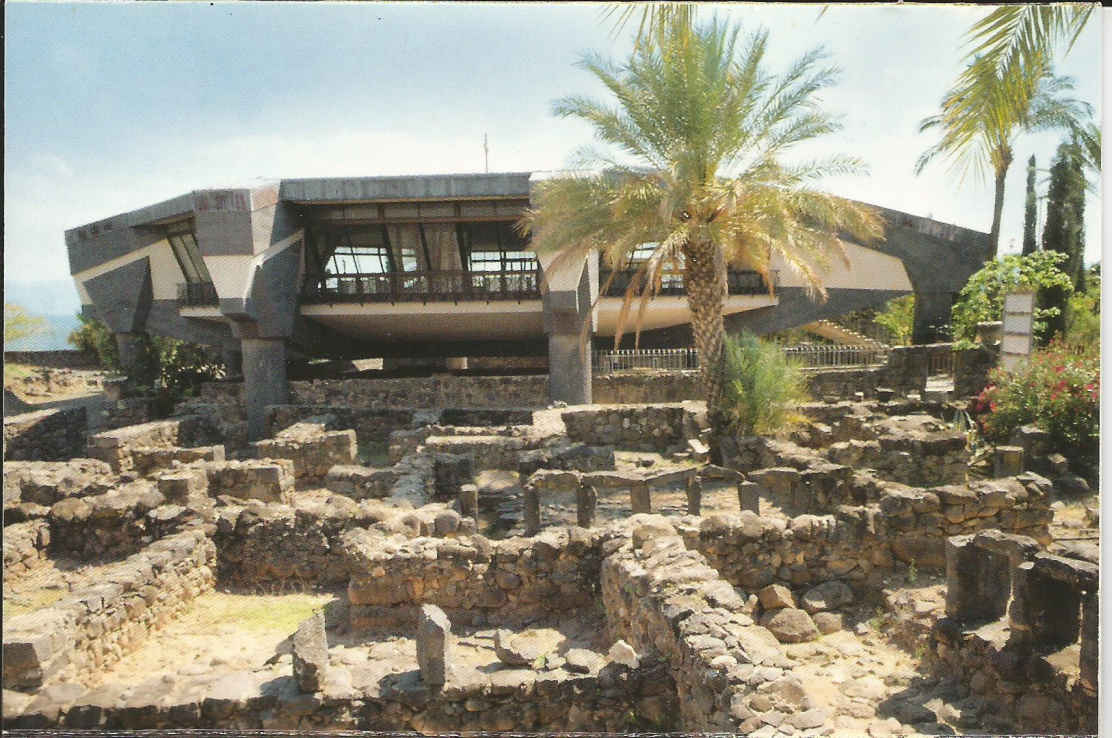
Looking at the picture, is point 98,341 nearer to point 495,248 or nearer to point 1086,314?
point 495,248

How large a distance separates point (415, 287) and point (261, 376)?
5.36m

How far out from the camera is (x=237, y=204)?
1652 centimetres

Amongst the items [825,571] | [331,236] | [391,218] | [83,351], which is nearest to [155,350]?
[331,236]

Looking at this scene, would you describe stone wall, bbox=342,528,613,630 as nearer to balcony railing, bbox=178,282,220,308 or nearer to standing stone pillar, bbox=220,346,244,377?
balcony railing, bbox=178,282,220,308

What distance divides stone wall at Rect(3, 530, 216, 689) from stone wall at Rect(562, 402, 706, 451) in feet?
29.2

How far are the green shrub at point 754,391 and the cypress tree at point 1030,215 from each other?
602cm

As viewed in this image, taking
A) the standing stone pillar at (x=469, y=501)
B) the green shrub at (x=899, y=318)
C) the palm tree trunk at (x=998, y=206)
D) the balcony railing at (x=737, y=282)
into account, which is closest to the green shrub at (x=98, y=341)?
the balcony railing at (x=737, y=282)

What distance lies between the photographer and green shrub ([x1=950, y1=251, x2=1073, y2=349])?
246 inches

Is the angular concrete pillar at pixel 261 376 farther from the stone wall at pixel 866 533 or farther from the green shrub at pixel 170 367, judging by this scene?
the stone wall at pixel 866 533

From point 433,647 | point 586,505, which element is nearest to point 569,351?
point 586,505

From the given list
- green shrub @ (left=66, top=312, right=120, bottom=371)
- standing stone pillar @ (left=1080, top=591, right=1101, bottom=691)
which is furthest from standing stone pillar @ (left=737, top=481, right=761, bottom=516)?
green shrub @ (left=66, top=312, right=120, bottom=371)

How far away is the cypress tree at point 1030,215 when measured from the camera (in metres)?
5.56

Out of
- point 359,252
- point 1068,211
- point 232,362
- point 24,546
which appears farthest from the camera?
point 232,362

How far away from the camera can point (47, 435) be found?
15.9m
